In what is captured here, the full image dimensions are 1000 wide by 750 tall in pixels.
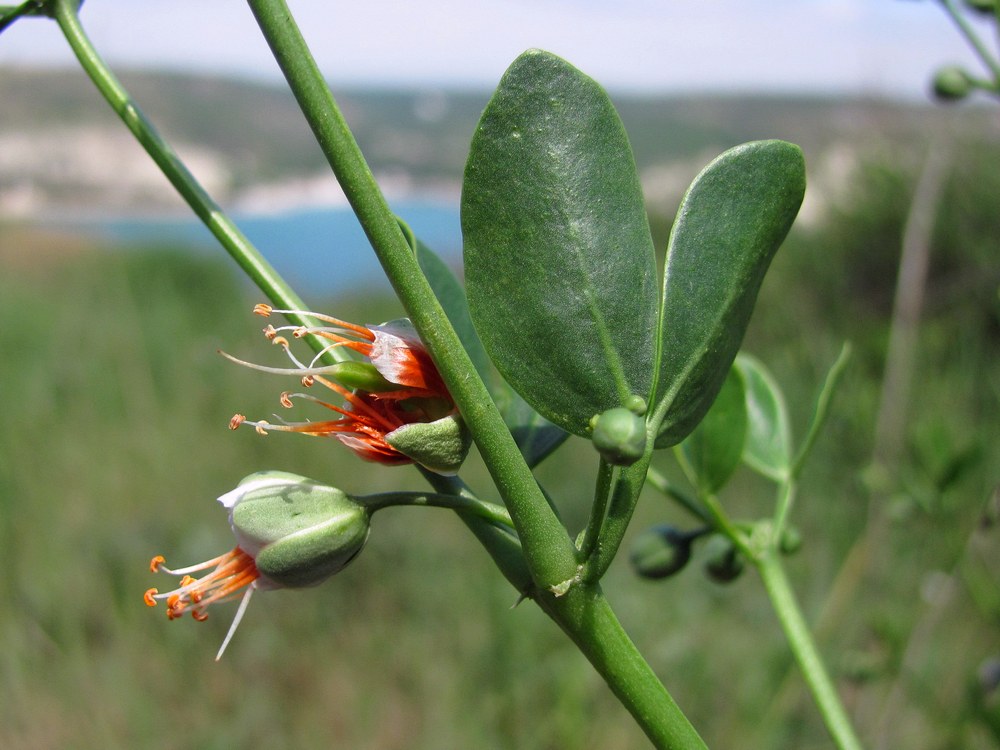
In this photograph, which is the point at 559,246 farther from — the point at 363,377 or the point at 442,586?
the point at 442,586

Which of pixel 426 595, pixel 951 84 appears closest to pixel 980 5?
pixel 951 84

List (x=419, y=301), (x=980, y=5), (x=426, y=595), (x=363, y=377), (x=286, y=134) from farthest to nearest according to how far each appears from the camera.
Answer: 1. (x=286, y=134)
2. (x=426, y=595)
3. (x=980, y=5)
4. (x=363, y=377)
5. (x=419, y=301)

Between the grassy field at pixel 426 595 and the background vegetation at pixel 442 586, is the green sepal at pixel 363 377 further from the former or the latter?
the grassy field at pixel 426 595

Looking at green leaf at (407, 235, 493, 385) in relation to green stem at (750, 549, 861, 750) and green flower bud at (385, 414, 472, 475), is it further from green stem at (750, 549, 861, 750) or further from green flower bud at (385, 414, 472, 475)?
green stem at (750, 549, 861, 750)

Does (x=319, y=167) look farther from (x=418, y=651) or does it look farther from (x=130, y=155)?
(x=418, y=651)

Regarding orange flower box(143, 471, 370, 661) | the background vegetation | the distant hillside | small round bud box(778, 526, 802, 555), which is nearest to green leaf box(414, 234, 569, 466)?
orange flower box(143, 471, 370, 661)

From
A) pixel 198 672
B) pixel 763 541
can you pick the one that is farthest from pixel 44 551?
pixel 763 541
